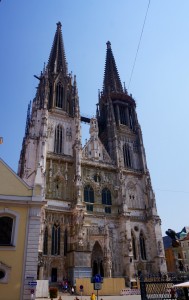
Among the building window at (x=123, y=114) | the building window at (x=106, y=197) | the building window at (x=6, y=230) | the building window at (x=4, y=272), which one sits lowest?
the building window at (x=4, y=272)

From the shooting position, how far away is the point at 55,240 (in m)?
31.4

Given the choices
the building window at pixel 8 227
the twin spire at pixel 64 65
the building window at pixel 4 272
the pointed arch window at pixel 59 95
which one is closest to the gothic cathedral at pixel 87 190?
the pointed arch window at pixel 59 95

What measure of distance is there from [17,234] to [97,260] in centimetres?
2127

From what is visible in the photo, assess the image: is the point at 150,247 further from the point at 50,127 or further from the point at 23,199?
the point at 23,199

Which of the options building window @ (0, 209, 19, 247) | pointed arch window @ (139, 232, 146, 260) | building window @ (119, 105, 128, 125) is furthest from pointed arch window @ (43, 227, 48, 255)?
building window @ (119, 105, 128, 125)

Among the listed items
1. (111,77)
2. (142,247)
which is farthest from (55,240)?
(111,77)

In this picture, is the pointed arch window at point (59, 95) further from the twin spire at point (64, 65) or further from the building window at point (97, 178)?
the building window at point (97, 178)

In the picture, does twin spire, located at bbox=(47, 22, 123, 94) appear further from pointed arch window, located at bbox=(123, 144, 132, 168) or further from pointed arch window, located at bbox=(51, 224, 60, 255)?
pointed arch window, located at bbox=(51, 224, 60, 255)

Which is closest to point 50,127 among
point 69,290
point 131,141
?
point 131,141

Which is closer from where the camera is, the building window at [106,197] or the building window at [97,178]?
the building window at [106,197]

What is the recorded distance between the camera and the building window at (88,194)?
119 feet

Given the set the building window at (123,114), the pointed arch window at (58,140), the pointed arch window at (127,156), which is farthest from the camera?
the building window at (123,114)

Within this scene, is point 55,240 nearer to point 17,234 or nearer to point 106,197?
point 106,197

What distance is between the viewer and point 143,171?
4256 centimetres
